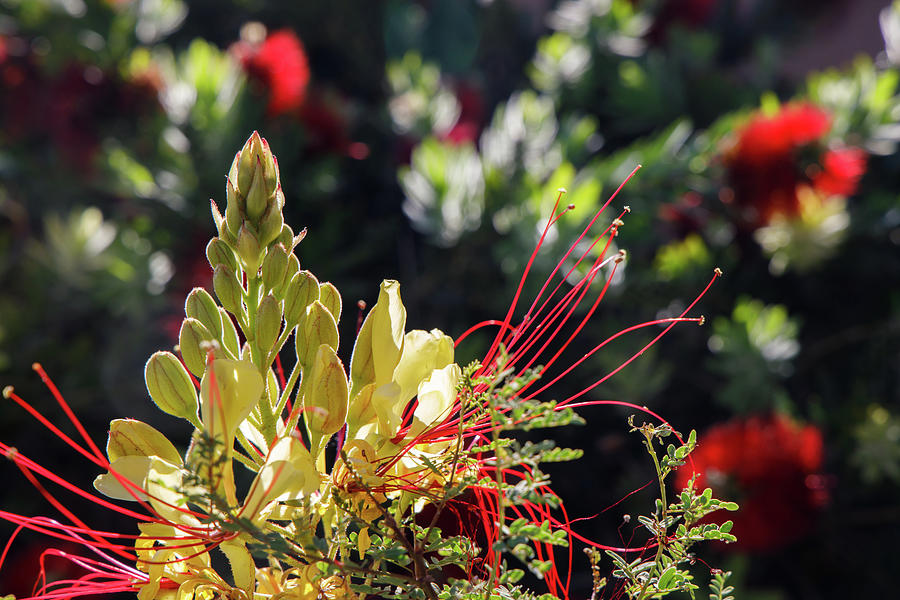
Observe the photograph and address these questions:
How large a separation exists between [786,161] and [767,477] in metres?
0.50

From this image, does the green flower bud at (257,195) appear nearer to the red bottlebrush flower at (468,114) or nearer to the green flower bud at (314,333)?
the green flower bud at (314,333)

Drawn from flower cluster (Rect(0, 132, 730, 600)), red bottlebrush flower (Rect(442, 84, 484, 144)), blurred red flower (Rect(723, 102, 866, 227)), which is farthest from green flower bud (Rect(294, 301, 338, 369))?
red bottlebrush flower (Rect(442, 84, 484, 144))

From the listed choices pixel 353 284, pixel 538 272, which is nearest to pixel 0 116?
pixel 353 284

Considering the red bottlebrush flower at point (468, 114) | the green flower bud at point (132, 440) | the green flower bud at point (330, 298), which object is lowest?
the green flower bud at point (132, 440)

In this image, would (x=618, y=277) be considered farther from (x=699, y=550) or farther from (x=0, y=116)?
(x=0, y=116)

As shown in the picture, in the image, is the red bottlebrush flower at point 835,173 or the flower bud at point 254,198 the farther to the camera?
the red bottlebrush flower at point 835,173

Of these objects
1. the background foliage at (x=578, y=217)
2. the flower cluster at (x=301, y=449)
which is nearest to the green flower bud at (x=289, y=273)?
the flower cluster at (x=301, y=449)

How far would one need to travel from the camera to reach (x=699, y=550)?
1094 millimetres

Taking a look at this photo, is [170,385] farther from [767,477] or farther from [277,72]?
[277,72]

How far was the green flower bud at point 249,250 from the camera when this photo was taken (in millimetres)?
288

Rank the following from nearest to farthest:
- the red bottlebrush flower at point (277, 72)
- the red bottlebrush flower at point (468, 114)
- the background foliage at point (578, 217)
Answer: the background foliage at point (578, 217) → the red bottlebrush flower at point (277, 72) → the red bottlebrush flower at point (468, 114)

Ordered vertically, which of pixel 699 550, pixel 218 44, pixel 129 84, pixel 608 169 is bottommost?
pixel 699 550

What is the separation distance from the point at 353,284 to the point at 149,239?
0.37m

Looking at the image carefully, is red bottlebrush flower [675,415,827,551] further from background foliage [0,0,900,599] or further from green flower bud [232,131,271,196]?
green flower bud [232,131,271,196]
